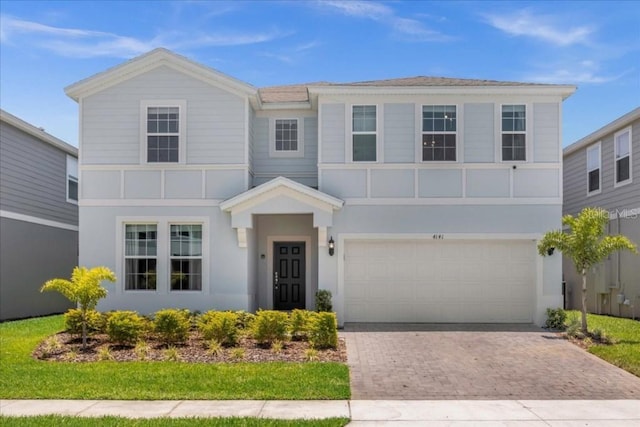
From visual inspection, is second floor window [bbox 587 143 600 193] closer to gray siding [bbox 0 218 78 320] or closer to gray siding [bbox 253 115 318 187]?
gray siding [bbox 253 115 318 187]

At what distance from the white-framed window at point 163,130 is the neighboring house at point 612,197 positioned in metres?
12.3

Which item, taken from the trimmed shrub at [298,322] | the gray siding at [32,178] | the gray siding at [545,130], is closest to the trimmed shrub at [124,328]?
the trimmed shrub at [298,322]

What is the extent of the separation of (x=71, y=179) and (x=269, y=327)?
41.6 ft

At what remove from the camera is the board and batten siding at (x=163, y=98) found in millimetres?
14453

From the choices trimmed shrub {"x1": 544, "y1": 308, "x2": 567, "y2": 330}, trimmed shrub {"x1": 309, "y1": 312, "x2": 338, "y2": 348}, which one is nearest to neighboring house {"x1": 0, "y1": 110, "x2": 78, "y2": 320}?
trimmed shrub {"x1": 309, "y1": 312, "x2": 338, "y2": 348}

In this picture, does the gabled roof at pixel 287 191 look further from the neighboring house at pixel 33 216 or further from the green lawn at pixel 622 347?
the neighboring house at pixel 33 216

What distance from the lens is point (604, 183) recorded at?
18.2m

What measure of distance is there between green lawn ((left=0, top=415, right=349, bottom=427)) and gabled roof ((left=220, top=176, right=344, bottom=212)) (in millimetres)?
7345

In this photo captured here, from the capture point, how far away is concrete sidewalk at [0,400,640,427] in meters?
7.11

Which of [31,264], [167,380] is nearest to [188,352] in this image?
[167,380]

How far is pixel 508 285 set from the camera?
1430 centimetres

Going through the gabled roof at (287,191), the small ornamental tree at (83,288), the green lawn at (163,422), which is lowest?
the green lawn at (163,422)

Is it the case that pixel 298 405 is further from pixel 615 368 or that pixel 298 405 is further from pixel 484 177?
pixel 484 177

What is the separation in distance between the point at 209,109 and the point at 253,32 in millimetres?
2370
